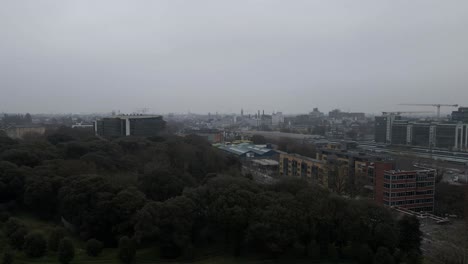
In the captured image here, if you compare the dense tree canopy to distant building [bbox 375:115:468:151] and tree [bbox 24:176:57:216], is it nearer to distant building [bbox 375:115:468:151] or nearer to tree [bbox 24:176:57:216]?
tree [bbox 24:176:57:216]

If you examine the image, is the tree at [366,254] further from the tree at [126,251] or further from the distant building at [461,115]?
the distant building at [461,115]

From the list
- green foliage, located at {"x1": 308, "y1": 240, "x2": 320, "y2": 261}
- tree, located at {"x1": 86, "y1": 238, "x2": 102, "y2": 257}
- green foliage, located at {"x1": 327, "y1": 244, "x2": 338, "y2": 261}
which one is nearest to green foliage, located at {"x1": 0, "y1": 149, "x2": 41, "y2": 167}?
tree, located at {"x1": 86, "y1": 238, "x2": 102, "y2": 257}

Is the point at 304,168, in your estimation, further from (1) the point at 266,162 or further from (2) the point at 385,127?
(2) the point at 385,127

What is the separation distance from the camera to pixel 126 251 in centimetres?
872

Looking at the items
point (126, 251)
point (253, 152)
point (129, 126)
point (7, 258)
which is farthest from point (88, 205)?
point (129, 126)

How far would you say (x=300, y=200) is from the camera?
10.2 meters

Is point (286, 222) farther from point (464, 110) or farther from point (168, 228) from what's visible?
point (464, 110)

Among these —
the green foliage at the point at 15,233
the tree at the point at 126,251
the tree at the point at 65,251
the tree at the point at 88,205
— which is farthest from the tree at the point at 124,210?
the green foliage at the point at 15,233

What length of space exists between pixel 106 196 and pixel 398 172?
35.7 ft

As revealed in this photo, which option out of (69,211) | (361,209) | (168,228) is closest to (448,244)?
(361,209)

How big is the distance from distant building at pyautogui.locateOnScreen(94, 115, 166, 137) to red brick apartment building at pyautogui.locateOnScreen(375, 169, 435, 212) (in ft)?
76.9

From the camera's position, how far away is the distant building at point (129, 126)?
111ft

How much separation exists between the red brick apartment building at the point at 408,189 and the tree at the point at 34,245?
12.1 m

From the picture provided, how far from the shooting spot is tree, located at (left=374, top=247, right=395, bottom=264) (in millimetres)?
8641
